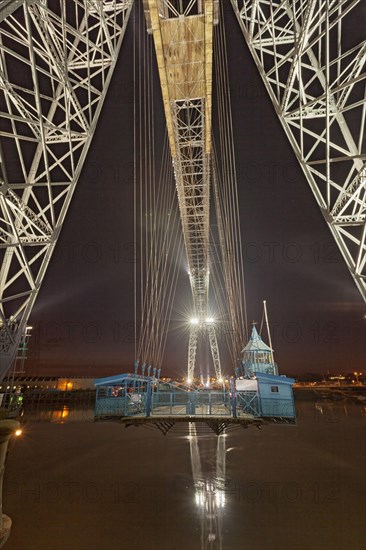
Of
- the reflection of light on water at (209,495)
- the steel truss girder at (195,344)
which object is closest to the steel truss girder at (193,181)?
the steel truss girder at (195,344)

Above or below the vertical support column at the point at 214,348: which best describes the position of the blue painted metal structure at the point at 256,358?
below

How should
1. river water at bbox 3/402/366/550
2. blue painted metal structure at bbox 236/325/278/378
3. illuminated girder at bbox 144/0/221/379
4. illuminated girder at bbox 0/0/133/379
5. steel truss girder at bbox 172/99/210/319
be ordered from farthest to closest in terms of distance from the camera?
1. blue painted metal structure at bbox 236/325/278/378
2. steel truss girder at bbox 172/99/210/319
3. river water at bbox 3/402/366/550
4. illuminated girder at bbox 144/0/221/379
5. illuminated girder at bbox 0/0/133/379

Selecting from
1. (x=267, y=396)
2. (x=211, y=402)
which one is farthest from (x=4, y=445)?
(x=267, y=396)

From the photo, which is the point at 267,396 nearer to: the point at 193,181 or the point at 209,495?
the point at 209,495

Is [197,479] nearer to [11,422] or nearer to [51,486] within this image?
[51,486]

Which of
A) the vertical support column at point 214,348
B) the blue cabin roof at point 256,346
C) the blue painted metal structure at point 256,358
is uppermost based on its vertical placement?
the vertical support column at point 214,348

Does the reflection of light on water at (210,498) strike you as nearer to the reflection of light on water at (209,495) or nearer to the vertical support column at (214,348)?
the reflection of light on water at (209,495)

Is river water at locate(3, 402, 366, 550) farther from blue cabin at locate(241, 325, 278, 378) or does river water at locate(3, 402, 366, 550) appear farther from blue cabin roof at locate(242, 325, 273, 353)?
blue cabin roof at locate(242, 325, 273, 353)

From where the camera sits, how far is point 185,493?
660 inches

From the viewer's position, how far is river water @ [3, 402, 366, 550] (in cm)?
1229

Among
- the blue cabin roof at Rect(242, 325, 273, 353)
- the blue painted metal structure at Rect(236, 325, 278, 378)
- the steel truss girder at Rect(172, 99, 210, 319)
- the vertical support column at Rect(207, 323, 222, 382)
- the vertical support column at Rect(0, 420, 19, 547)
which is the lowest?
the vertical support column at Rect(0, 420, 19, 547)

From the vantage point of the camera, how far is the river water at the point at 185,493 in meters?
12.3

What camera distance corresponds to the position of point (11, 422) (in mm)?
2568

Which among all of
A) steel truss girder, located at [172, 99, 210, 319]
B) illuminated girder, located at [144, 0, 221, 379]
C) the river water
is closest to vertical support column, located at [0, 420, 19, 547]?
the river water
